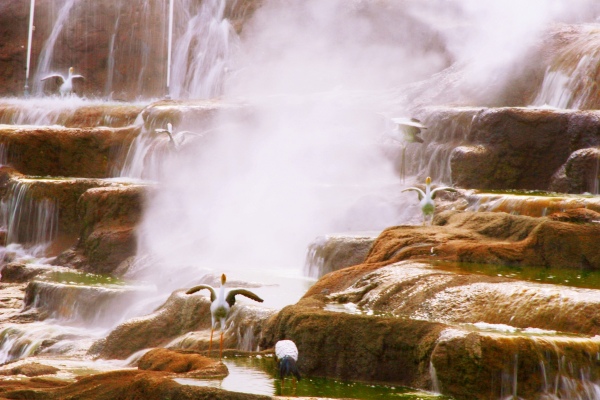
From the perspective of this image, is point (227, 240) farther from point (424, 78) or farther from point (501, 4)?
point (501, 4)

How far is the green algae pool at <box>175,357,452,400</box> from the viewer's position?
7.01m

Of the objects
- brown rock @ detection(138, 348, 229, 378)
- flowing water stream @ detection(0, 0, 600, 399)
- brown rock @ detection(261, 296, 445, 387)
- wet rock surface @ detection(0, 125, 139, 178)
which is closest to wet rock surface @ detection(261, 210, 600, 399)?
brown rock @ detection(261, 296, 445, 387)

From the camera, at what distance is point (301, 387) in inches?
289

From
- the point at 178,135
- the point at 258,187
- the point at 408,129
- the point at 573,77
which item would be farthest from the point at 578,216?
the point at 178,135

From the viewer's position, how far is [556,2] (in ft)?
71.7

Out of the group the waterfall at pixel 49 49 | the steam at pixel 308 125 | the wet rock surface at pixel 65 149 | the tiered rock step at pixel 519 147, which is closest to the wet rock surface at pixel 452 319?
the steam at pixel 308 125

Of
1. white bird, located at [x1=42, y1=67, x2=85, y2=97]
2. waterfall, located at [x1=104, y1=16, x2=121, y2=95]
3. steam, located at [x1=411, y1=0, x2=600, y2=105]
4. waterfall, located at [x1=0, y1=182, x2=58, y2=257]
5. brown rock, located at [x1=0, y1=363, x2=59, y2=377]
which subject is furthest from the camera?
waterfall, located at [x1=104, y1=16, x2=121, y2=95]

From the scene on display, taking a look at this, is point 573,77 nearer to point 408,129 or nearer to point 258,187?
point 408,129

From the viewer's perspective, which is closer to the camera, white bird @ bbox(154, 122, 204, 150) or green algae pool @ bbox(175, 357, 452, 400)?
green algae pool @ bbox(175, 357, 452, 400)

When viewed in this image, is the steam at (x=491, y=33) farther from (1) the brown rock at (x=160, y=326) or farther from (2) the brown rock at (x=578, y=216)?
(1) the brown rock at (x=160, y=326)

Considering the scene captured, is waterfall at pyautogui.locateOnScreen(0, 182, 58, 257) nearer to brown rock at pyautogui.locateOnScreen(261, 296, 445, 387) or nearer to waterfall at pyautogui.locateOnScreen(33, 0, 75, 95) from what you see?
waterfall at pyautogui.locateOnScreen(33, 0, 75, 95)

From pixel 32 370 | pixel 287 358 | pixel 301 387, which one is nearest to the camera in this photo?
pixel 287 358

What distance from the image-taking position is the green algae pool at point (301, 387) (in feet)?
23.0

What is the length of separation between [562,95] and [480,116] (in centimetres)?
244
